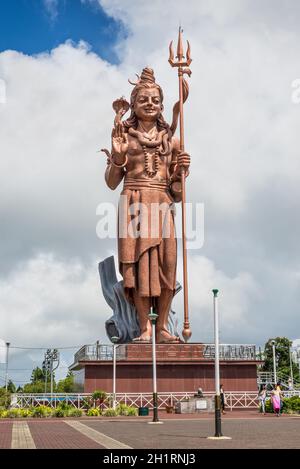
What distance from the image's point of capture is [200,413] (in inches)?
923

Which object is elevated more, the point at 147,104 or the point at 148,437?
the point at 147,104

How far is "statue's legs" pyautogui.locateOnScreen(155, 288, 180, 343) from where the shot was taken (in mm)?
26812

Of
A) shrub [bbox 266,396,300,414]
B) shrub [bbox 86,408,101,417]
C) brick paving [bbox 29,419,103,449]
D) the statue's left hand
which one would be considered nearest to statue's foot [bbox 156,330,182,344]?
shrub [bbox 266,396,300,414]

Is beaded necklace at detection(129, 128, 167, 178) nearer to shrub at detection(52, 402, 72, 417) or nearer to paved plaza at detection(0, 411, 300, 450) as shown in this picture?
shrub at detection(52, 402, 72, 417)

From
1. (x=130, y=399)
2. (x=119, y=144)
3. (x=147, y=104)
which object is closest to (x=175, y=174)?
(x=119, y=144)

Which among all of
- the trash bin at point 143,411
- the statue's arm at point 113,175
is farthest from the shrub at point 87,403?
the statue's arm at point 113,175

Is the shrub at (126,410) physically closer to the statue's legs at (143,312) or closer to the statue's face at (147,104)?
the statue's legs at (143,312)

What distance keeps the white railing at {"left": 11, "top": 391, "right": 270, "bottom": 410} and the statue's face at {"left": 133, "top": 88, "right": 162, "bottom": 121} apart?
11.8 m

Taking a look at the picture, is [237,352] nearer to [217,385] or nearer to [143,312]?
[143,312]

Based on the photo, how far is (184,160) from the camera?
Answer: 2725 cm

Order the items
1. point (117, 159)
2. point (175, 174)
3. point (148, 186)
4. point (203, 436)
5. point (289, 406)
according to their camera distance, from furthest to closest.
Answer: point (175, 174)
point (148, 186)
point (117, 159)
point (289, 406)
point (203, 436)

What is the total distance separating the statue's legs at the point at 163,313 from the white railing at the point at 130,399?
2.47m

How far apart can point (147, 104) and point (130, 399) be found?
12.5 metres
